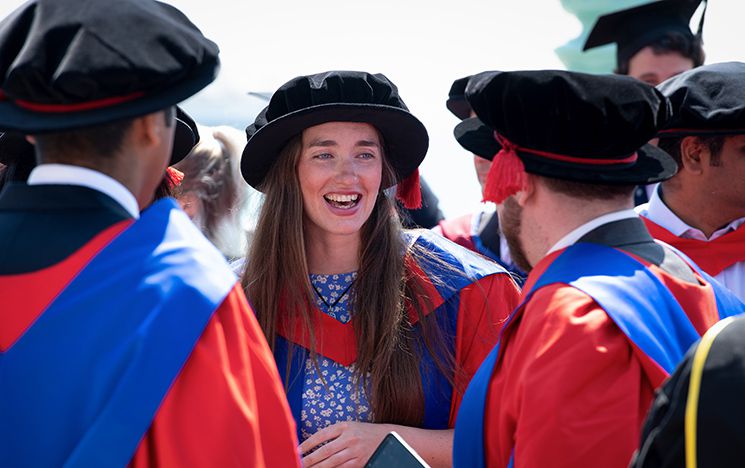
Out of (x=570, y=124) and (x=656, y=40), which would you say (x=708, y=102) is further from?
(x=656, y=40)

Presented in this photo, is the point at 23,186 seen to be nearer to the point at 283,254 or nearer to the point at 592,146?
the point at 592,146

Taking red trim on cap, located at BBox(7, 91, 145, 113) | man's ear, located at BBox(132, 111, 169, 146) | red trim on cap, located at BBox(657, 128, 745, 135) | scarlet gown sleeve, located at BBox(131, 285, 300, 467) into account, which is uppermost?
red trim on cap, located at BBox(7, 91, 145, 113)

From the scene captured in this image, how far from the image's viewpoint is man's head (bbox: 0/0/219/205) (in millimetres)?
1887

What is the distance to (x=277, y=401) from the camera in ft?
6.69

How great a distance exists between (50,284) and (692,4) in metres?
4.92

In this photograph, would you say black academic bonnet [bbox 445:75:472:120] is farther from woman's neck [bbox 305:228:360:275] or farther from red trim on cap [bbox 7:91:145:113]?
red trim on cap [bbox 7:91:145:113]

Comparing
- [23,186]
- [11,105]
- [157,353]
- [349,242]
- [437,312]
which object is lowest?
[437,312]

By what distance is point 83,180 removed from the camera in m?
1.98

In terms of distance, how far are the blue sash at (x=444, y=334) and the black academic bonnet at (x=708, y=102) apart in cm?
85

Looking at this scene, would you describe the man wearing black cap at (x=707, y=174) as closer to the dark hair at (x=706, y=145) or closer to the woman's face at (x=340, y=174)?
the dark hair at (x=706, y=145)

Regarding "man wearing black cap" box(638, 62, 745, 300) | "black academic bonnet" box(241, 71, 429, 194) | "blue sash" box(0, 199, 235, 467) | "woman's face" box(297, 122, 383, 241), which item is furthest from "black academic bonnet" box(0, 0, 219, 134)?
"man wearing black cap" box(638, 62, 745, 300)

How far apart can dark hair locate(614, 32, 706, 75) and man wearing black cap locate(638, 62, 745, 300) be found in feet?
6.87

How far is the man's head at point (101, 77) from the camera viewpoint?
1.89 m

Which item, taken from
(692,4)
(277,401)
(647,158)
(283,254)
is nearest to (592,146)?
(647,158)
